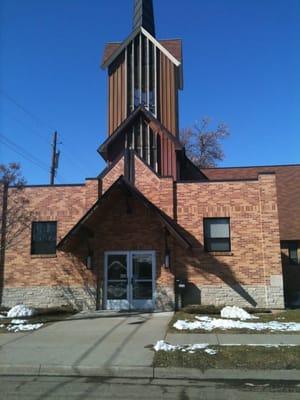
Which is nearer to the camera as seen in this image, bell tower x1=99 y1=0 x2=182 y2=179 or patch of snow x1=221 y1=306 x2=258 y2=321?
patch of snow x1=221 y1=306 x2=258 y2=321

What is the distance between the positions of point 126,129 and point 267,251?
8.96 metres

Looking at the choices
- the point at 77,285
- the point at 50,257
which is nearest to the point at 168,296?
the point at 77,285

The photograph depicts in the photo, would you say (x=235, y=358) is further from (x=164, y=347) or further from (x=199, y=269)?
(x=199, y=269)

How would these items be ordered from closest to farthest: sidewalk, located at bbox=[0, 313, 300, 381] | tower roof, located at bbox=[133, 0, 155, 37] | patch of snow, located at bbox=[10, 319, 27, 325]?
sidewalk, located at bbox=[0, 313, 300, 381], patch of snow, located at bbox=[10, 319, 27, 325], tower roof, located at bbox=[133, 0, 155, 37]

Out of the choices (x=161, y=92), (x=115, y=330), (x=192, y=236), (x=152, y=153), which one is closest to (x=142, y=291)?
(x=192, y=236)

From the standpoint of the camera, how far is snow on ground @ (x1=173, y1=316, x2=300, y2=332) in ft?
40.0

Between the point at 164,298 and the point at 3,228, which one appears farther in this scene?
the point at 164,298

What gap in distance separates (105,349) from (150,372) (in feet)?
6.67

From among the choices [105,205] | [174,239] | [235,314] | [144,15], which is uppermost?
[144,15]

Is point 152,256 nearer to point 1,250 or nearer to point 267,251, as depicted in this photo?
point 267,251

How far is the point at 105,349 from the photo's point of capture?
9852 millimetres

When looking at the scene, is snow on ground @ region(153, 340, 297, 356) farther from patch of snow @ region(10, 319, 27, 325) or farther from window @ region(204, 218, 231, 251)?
window @ region(204, 218, 231, 251)

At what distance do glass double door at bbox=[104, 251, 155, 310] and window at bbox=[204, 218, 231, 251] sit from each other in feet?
7.57

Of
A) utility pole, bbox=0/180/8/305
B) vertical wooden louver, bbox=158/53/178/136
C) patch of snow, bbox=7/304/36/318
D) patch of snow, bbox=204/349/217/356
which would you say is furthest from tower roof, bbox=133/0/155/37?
patch of snow, bbox=204/349/217/356
